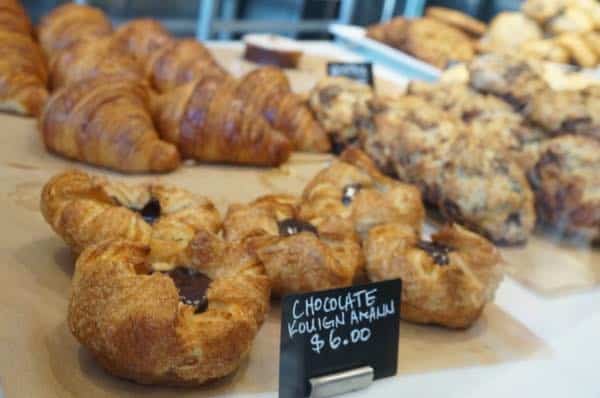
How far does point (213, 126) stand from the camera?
213cm

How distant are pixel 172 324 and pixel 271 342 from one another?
27cm

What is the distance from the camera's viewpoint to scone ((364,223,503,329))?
4.75ft

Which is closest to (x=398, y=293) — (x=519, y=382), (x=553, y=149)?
(x=519, y=382)

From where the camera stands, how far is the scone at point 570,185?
6.46 ft

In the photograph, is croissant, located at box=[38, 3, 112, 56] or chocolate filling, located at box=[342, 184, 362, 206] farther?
croissant, located at box=[38, 3, 112, 56]

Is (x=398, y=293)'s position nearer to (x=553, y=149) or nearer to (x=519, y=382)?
(x=519, y=382)

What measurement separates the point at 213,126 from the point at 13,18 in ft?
3.42

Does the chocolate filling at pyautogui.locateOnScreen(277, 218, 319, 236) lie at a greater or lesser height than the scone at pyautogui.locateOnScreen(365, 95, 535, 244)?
lesser

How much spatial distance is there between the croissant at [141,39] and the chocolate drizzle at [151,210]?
122 cm

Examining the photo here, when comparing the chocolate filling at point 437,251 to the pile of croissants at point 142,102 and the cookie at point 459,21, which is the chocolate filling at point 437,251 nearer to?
the pile of croissants at point 142,102

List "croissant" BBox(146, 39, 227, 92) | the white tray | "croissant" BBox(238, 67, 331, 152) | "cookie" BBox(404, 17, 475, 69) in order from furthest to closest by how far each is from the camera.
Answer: "cookie" BBox(404, 17, 475, 69) < the white tray < "croissant" BBox(146, 39, 227, 92) < "croissant" BBox(238, 67, 331, 152)

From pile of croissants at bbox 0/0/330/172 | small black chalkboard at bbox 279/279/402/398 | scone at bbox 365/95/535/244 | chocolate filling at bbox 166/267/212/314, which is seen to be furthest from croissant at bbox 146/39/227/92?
small black chalkboard at bbox 279/279/402/398

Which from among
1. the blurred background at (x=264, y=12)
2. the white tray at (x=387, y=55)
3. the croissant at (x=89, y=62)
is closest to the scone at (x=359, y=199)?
the croissant at (x=89, y=62)

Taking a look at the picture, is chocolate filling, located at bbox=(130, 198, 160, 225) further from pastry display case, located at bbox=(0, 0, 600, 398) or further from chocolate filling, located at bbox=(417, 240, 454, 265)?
chocolate filling, located at bbox=(417, 240, 454, 265)
